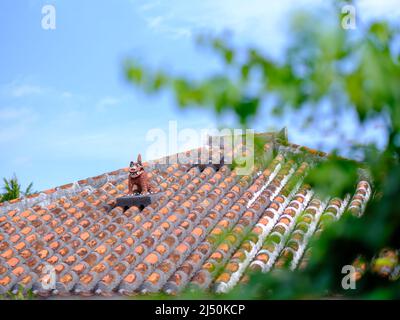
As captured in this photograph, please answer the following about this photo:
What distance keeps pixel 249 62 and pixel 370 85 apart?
1.33 feet

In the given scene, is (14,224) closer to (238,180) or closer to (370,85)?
(238,180)

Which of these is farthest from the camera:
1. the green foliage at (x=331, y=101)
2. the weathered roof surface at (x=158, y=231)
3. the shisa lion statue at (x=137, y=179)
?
the shisa lion statue at (x=137, y=179)

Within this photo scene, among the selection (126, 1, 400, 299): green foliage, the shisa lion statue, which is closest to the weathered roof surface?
the shisa lion statue

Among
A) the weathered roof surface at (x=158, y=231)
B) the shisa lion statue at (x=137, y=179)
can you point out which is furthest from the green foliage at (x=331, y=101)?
the shisa lion statue at (x=137, y=179)

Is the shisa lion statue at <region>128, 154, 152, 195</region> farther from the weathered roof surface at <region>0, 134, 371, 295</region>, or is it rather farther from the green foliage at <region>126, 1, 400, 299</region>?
the green foliage at <region>126, 1, 400, 299</region>

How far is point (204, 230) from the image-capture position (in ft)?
22.2

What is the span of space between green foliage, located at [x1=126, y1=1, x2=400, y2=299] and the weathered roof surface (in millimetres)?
2919

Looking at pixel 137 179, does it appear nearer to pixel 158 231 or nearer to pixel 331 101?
pixel 158 231

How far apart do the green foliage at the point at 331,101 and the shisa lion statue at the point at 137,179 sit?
6345mm

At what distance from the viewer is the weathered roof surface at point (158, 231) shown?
5812 mm

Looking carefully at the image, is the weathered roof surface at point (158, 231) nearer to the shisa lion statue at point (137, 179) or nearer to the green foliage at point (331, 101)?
the shisa lion statue at point (137, 179)

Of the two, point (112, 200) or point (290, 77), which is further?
point (112, 200)

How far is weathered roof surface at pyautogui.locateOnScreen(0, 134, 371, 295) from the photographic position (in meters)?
5.81
